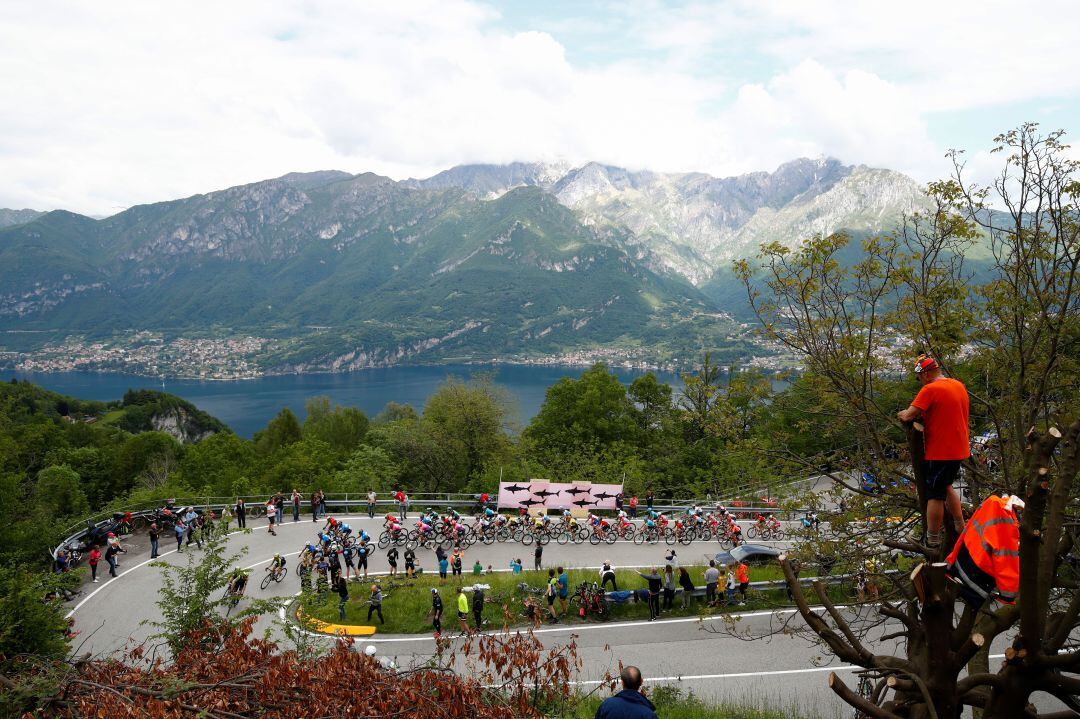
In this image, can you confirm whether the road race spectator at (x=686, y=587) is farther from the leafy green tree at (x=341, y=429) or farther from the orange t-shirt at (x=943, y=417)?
the leafy green tree at (x=341, y=429)

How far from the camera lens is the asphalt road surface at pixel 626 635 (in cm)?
1415

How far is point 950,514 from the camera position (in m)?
4.08

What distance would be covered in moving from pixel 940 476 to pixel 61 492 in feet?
155

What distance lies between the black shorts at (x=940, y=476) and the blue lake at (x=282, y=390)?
A: 105 m

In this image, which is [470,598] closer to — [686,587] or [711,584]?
[686,587]

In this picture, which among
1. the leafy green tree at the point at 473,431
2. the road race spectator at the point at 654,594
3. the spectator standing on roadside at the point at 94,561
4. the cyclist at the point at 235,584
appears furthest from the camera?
the leafy green tree at the point at 473,431

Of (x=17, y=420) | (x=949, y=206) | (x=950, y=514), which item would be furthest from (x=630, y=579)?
(x=17, y=420)

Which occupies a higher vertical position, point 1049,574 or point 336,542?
point 1049,574

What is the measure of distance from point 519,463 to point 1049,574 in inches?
1385

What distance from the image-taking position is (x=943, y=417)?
13.4ft

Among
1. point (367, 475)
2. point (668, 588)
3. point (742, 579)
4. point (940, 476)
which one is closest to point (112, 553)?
point (367, 475)

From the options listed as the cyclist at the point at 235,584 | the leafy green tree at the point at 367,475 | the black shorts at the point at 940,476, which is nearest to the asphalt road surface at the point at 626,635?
the cyclist at the point at 235,584

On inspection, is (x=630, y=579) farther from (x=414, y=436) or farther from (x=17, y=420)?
(x=17, y=420)

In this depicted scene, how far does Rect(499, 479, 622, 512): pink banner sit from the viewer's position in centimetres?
2898
